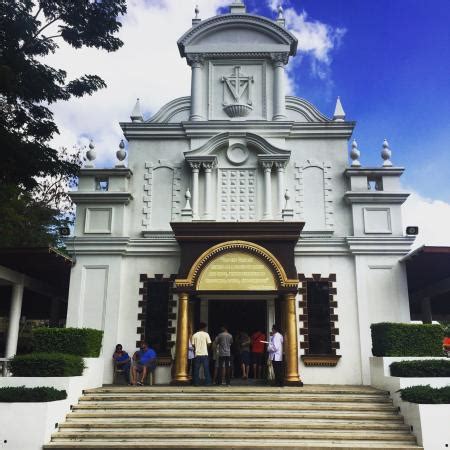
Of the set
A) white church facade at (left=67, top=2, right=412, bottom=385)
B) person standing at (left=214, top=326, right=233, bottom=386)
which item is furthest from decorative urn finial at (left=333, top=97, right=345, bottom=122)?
person standing at (left=214, top=326, right=233, bottom=386)

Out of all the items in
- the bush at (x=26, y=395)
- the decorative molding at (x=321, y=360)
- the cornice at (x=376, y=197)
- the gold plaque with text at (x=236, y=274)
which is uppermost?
the cornice at (x=376, y=197)

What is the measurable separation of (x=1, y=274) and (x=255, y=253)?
26.1 ft

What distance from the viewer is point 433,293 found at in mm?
18797

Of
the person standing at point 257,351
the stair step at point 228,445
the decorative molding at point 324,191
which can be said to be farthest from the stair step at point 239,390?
the decorative molding at point 324,191

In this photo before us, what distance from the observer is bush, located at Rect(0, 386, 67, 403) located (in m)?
10.6

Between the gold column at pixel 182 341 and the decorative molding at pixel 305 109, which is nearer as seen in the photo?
the gold column at pixel 182 341

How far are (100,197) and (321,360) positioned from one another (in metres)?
8.72

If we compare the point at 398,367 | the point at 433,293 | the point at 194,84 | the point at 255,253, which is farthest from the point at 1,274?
the point at 433,293

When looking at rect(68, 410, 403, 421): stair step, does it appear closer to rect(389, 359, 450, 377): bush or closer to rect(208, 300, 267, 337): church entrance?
rect(389, 359, 450, 377): bush

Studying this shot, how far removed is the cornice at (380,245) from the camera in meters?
15.9

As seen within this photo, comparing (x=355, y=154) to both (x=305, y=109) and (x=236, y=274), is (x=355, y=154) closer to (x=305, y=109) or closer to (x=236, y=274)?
(x=305, y=109)

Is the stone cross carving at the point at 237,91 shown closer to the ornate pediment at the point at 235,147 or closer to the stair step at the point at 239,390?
the ornate pediment at the point at 235,147

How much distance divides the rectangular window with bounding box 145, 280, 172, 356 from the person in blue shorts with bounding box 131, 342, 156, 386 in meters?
0.68

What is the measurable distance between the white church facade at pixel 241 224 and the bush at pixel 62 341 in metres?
2.04
